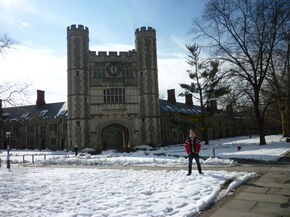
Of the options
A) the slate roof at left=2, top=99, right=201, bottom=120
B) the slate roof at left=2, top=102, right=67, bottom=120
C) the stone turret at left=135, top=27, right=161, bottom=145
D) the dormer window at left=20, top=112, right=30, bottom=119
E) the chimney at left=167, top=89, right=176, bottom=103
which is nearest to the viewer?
the stone turret at left=135, top=27, right=161, bottom=145

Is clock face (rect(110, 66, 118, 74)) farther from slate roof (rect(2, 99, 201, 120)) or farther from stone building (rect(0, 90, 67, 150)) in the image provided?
slate roof (rect(2, 99, 201, 120))

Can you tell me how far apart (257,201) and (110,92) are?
2840 cm

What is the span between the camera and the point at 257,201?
20.2 feet

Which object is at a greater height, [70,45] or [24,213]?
[70,45]

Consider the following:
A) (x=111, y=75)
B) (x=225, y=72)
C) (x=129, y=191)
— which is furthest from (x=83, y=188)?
(x=111, y=75)

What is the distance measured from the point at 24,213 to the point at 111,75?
2843 centimetres

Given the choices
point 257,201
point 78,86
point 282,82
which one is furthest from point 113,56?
point 257,201

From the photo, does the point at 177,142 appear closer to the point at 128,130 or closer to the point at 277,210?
the point at 128,130

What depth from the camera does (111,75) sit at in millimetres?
33719

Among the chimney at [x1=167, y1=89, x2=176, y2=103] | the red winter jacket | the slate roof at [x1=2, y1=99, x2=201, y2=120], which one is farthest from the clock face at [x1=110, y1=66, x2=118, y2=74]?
the red winter jacket

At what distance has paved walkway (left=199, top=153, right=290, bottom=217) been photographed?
5.36 meters

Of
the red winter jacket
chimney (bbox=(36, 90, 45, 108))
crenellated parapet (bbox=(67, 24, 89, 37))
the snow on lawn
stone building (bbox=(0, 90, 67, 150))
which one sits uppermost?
crenellated parapet (bbox=(67, 24, 89, 37))

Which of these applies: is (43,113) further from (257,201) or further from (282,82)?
(257,201)

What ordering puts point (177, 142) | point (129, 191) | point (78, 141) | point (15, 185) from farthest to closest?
1. point (177, 142)
2. point (78, 141)
3. point (15, 185)
4. point (129, 191)
